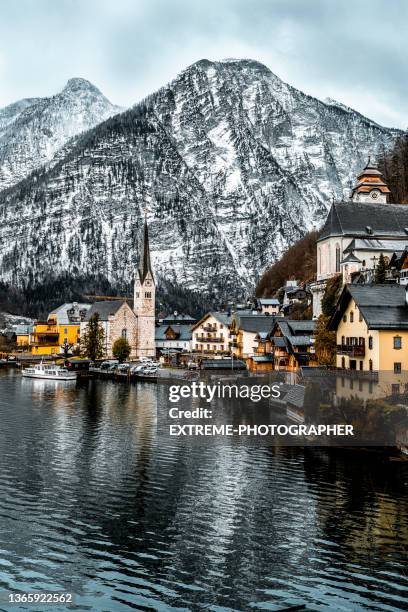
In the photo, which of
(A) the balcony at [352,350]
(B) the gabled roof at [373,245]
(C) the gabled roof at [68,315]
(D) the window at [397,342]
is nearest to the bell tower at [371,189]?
(B) the gabled roof at [373,245]

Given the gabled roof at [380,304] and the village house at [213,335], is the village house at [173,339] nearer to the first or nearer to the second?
the village house at [213,335]

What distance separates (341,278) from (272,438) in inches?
1459

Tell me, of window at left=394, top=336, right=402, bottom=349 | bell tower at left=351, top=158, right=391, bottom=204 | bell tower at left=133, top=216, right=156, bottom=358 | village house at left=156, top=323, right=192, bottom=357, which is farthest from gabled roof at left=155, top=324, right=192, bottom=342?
window at left=394, top=336, right=402, bottom=349

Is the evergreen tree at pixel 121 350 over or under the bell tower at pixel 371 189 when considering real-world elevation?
under

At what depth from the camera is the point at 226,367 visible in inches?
3115

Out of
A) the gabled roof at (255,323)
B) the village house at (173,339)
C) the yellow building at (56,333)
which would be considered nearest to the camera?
the gabled roof at (255,323)

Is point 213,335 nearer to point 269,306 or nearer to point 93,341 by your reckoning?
point 269,306

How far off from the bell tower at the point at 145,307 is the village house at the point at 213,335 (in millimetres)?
18306

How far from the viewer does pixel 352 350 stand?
43.8m

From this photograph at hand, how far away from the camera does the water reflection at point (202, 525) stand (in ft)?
62.1

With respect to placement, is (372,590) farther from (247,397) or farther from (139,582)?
(247,397)

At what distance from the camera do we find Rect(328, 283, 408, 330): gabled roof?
136ft

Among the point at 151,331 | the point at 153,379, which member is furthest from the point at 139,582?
the point at 151,331

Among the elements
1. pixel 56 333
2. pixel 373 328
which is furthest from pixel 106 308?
pixel 373 328
